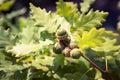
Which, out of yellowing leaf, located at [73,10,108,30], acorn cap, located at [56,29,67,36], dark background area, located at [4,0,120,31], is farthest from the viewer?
dark background area, located at [4,0,120,31]

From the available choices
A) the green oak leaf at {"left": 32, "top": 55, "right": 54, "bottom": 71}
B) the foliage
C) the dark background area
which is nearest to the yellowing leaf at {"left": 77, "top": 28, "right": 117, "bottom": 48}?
the foliage

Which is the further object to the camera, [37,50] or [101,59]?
[101,59]

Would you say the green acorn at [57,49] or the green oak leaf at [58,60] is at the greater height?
the green acorn at [57,49]

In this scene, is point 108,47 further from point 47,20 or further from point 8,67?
point 8,67

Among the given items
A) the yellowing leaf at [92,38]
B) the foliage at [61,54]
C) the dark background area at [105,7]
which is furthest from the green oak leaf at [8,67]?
the dark background area at [105,7]

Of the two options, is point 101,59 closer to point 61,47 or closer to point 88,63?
point 88,63

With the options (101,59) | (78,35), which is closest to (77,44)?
(78,35)

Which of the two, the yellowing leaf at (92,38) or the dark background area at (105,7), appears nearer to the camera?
the yellowing leaf at (92,38)

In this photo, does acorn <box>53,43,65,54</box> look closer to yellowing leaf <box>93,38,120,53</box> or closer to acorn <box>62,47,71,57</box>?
acorn <box>62,47,71,57</box>

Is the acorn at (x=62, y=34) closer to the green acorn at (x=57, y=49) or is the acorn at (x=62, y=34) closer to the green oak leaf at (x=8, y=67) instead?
the green acorn at (x=57, y=49)
